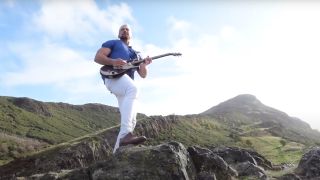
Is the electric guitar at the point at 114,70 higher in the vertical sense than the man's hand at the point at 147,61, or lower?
lower

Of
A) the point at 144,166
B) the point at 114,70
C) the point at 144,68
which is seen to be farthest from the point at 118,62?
the point at 144,166

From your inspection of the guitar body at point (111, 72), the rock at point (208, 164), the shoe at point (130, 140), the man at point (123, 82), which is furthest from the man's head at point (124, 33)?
the rock at point (208, 164)

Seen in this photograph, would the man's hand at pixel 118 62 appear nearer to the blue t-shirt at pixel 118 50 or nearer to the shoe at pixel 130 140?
the blue t-shirt at pixel 118 50

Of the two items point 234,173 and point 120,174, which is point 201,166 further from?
point 120,174

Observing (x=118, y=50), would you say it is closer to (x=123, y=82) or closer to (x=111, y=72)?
(x=111, y=72)

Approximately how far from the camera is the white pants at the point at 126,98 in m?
14.7

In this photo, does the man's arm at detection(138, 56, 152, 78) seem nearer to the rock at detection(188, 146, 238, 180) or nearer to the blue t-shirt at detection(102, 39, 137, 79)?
the blue t-shirt at detection(102, 39, 137, 79)

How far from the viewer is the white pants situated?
1473 cm

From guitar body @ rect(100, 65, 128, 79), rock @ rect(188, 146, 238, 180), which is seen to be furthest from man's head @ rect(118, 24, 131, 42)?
rock @ rect(188, 146, 238, 180)

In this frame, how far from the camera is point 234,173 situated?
1761 cm

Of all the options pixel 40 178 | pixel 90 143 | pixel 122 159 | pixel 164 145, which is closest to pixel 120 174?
pixel 122 159

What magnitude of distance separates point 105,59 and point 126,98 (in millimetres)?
1421

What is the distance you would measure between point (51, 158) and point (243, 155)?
459ft

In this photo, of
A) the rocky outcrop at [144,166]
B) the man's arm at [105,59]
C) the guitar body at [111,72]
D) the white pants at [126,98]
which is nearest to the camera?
the rocky outcrop at [144,166]
